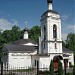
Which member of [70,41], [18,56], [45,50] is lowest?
[18,56]

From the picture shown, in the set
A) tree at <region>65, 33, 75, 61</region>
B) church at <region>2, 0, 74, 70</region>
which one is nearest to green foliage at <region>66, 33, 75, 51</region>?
tree at <region>65, 33, 75, 61</region>

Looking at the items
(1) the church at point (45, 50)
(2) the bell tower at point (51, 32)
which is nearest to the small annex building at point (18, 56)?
(1) the church at point (45, 50)

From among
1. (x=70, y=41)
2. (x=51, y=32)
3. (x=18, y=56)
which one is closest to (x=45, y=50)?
(x=51, y=32)

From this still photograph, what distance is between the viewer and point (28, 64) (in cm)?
3425

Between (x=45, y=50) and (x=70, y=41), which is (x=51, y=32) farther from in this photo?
(x=70, y=41)

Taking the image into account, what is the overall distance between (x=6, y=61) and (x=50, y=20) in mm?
9529

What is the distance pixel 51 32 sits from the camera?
32.3 m

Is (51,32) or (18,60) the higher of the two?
(51,32)

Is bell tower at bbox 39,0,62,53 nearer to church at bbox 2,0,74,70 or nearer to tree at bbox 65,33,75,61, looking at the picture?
church at bbox 2,0,74,70

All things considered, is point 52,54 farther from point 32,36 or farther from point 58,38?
point 32,36

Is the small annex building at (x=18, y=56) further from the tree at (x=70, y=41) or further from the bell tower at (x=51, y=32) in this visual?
the tree at (x=70, y=41)

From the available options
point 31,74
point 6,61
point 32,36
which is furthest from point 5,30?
point 31,74

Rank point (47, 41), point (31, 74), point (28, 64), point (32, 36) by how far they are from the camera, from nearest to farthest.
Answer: point (31, 74), point (47, 41), point (28, 64), point (32, 36)

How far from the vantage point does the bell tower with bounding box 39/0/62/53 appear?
106 ft
